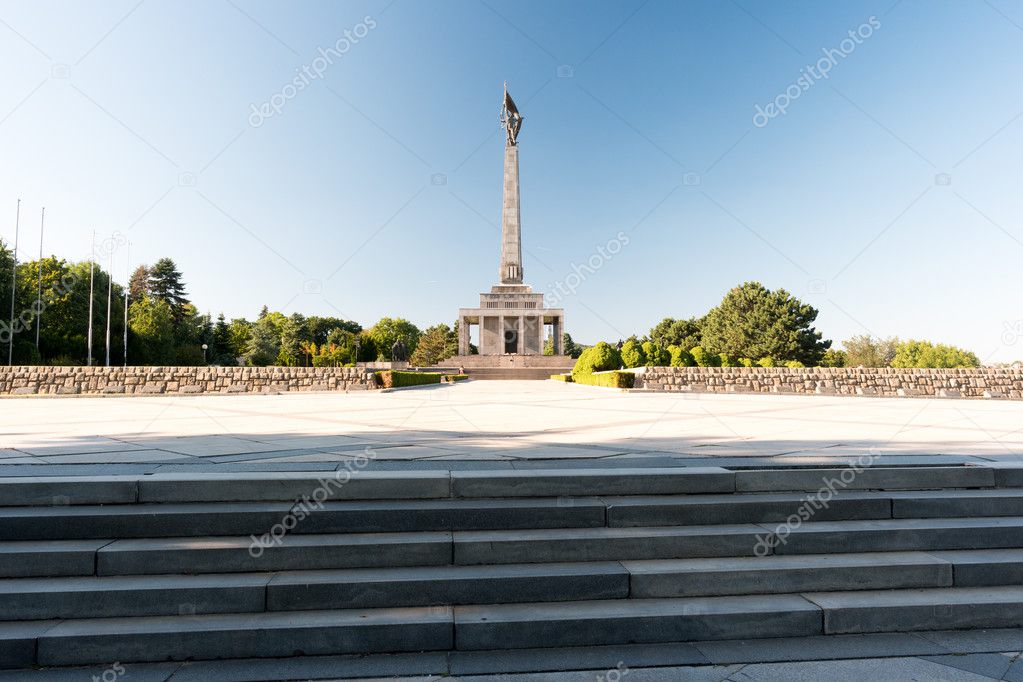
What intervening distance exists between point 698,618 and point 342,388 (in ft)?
56.6

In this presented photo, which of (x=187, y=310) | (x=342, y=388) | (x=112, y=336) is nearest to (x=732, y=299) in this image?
(x=342, y=388)

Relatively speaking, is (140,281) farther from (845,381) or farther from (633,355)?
(845,381)

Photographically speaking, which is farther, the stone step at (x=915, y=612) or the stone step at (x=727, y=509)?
the stone step at (x=727, y=509)

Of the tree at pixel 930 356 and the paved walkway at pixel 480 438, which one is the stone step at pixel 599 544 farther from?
the tree at pixel 930 356

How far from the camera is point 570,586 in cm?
312

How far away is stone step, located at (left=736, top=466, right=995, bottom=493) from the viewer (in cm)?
397

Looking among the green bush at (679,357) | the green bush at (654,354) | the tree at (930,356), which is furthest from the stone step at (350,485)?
the tree at (930,356)

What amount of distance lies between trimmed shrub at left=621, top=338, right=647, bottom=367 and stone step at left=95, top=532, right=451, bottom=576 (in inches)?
860

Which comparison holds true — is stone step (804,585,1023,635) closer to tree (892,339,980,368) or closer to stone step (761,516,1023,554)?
stone step (761,516,1023,554)

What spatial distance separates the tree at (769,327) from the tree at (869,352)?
1449cm

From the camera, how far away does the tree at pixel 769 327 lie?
184 ft

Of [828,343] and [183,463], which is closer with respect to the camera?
[183,463]

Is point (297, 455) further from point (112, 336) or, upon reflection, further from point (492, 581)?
point (112, 336)

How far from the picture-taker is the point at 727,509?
370 cm
